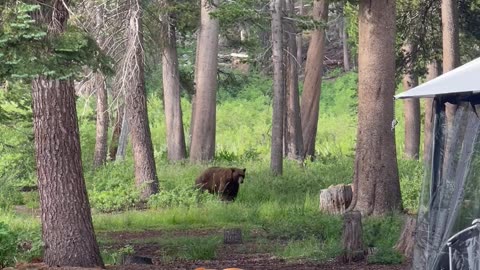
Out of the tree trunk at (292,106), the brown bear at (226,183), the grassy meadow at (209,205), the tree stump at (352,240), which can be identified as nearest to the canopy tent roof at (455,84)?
the tree stump at (352,240)

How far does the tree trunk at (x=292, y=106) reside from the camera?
109ft

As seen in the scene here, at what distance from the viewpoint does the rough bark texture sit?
26.3 meters

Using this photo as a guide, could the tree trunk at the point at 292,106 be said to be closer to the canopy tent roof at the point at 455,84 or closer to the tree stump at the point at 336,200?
the tree stump at the point at 336,200

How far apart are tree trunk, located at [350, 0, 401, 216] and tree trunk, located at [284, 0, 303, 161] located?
45.1 ft

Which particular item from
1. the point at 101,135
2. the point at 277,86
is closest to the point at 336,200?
the point at 277,86

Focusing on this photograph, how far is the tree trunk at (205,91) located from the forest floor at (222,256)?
1402cm

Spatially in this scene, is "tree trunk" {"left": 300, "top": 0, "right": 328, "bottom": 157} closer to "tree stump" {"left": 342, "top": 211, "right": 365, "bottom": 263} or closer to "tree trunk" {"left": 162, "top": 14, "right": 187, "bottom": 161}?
"tree trunk" {"left": 162, "top": 14, "right": 187, "bottom": 161}

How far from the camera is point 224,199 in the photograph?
2353 cm

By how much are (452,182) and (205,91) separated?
23.2 metres

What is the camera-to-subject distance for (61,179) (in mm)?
12367

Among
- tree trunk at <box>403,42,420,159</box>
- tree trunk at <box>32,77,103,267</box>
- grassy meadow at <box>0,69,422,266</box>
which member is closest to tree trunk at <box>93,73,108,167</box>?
grassy meadow at <box>0,69,422,266</box>

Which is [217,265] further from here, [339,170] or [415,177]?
[339,170]

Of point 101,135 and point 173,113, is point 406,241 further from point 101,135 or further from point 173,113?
point 173,113

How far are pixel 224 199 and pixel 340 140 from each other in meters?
20.4
